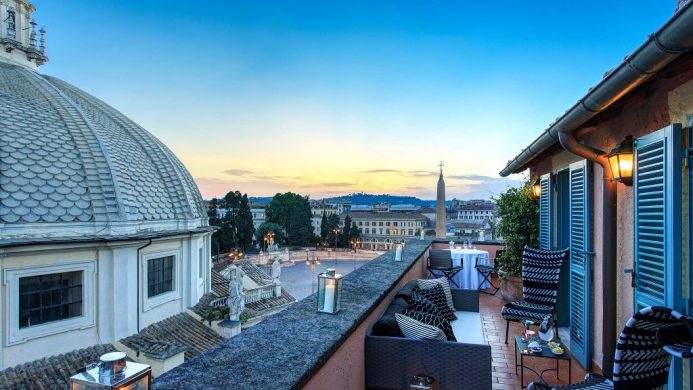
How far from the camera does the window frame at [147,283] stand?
9594 millimetres

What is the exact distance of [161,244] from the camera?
1034 centimetres

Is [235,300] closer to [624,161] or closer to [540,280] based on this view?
[540,280]

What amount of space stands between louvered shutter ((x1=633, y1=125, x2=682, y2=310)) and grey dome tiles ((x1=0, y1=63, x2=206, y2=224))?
9724mm

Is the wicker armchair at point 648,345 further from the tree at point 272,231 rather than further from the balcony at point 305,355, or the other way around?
the tree at point 272,231

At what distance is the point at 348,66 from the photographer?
485 inches

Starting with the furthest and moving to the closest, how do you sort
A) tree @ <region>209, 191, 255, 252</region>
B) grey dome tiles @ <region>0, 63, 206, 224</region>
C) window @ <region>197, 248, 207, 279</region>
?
1. tree @ <region>209, 191, 255, 252</region>
2. window @ <region>197, 248, 207, 279</region>
3. grey dome tiles @ <region>0, 63, 206, 224</region>

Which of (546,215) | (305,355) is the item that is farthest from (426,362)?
(546,215)

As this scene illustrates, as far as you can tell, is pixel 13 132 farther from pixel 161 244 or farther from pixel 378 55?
pixel 378 55

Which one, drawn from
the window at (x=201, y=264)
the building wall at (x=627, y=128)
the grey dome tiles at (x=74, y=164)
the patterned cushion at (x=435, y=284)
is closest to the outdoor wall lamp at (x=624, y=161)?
the building wall at (x=627, y=128)

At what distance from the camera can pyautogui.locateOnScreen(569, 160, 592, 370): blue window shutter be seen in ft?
11.5

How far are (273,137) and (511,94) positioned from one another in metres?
13.8

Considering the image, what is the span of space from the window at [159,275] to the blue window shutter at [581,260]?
9646mm

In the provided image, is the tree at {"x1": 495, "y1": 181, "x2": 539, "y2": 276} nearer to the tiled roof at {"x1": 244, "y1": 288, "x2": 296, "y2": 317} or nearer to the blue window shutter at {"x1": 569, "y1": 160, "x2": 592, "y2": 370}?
the blue window shutter at {"x1": 569, "y1": 160, "x2": 592, "y2": 370}

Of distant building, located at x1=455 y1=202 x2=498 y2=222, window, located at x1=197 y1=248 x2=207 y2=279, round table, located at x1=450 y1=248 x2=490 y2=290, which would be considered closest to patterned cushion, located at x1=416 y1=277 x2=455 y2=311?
round table, located at x1=450 y1=248 x2=490 y2=290
